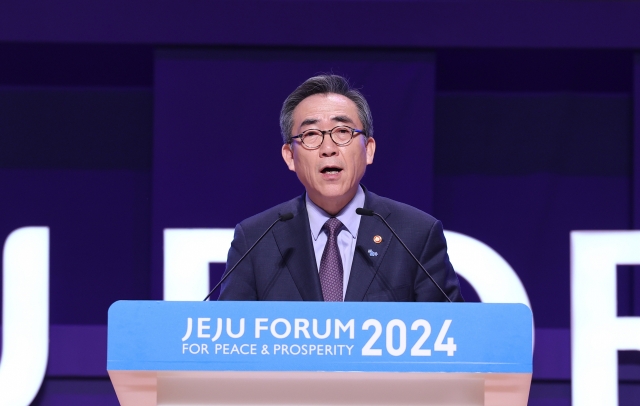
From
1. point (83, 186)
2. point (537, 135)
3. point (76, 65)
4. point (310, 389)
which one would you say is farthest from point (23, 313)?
point (537, 135)

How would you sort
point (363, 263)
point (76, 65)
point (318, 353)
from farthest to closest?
point (76, 65), point (363, 263), point (318, 353)

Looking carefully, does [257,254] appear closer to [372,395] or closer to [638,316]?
[372,395]

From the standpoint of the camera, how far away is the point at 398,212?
193 cm

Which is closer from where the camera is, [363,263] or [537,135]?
[363,263]

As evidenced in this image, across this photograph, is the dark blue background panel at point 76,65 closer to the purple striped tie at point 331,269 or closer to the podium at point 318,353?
the purple striped tie at point 331,269

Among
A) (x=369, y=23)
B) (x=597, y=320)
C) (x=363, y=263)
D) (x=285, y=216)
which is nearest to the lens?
(x=285, y=216)

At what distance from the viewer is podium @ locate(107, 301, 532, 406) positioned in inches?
49.2

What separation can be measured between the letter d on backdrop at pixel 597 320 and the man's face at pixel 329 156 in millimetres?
1511

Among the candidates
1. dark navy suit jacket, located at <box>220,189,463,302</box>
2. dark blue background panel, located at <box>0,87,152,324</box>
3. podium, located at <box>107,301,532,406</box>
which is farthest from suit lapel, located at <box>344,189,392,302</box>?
dark blue background panel, located at <box>0,87,152,324</box>

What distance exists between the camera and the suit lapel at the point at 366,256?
5.73 ft

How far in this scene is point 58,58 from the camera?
3498 mm

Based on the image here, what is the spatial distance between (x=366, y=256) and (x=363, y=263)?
→ 0.02 metres

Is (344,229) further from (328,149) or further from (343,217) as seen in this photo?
(328,149)

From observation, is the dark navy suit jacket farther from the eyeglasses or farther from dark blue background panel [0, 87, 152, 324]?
dark blue background panel [0, 87, 152, 324]
